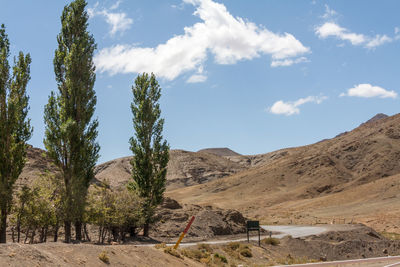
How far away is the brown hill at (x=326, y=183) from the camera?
79.6m

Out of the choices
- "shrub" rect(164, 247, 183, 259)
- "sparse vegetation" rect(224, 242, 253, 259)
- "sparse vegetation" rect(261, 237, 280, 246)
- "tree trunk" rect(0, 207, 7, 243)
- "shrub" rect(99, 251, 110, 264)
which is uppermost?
"tree trunk" rect(0, 207, 7, 243)

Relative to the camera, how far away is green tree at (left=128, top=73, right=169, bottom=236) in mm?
33625

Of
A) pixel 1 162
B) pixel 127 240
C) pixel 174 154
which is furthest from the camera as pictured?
pixel 174 154

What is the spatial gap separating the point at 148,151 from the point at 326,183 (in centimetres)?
7858

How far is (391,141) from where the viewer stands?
114m

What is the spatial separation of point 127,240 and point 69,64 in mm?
13545

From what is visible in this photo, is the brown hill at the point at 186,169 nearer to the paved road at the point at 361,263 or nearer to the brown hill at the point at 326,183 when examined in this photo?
the brown hill at the point at 326,183

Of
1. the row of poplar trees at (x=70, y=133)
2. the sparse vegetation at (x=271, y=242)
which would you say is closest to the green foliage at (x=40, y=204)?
the row of poplar trees at (x=70, y=133)

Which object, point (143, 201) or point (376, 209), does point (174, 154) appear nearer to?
point (376, 209)

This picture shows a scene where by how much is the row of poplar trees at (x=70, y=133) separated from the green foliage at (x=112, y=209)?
788 millimetres

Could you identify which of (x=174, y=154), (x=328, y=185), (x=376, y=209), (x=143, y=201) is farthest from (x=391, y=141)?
(x=143, y=201)

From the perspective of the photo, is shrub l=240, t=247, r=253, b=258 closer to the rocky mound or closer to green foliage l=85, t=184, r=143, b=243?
green foliage l=85, t=184, r=143, b=243

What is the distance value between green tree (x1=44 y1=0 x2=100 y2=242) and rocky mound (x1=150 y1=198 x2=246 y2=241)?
10045 millimetres

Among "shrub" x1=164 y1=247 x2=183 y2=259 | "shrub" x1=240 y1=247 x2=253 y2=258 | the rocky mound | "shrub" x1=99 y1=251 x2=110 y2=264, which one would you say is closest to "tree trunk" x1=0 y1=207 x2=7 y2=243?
"shrub" x1=164 y1=247 x2=183 y2=259
